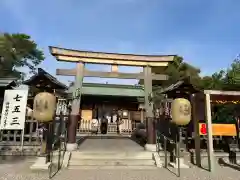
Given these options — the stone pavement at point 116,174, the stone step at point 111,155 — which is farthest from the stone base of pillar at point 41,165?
the stone step at point 111,155

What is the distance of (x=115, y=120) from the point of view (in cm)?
2070

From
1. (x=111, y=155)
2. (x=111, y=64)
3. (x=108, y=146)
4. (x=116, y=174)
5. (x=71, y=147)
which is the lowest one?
(x=116, y=174)

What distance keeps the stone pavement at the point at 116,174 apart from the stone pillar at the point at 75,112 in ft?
6.50

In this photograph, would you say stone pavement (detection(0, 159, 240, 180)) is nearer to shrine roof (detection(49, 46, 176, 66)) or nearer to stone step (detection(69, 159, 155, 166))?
stone step (detection(69, 159, 155, 166))

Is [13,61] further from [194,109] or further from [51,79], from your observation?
[194,109]

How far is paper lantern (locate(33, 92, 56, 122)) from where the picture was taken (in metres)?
7.39

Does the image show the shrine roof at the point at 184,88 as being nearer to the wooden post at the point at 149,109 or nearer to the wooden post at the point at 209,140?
the wooden post at the point at 209,140

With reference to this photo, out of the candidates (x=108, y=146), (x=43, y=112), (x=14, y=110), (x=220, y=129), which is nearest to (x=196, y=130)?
(x=220, y=129)

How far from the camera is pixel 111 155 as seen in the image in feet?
28.8

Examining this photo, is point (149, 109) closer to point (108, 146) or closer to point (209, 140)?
point (108, 146)

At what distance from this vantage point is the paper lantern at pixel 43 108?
24.2 ft

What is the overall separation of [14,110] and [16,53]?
76.3ft

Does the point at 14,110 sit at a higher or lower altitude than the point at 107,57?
lower

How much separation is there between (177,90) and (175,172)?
300cm
